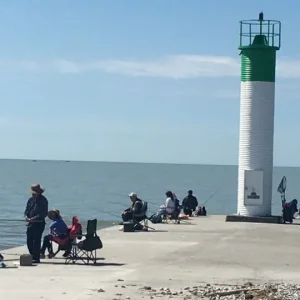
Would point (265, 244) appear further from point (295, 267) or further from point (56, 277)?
point (56, 277)

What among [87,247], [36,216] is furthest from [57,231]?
[87,247]

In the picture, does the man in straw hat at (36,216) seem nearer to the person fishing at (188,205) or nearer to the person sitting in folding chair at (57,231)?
the person sitting in folding chair at (57,231)

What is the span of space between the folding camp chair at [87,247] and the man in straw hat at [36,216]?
63cm

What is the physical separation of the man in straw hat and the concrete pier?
35cm

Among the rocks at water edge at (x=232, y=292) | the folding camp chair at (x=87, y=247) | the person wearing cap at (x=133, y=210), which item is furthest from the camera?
the person wearing cap at (x=133, y=210)

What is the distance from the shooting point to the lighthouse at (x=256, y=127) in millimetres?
30438

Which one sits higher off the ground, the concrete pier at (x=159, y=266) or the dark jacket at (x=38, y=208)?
the dark jacket at (x=38, y=208)

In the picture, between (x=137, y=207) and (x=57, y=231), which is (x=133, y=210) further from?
(x=57, y=231)

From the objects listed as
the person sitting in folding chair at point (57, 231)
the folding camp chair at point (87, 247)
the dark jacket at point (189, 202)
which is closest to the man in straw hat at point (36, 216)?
the person sitting in folding chair at point (57, 231)

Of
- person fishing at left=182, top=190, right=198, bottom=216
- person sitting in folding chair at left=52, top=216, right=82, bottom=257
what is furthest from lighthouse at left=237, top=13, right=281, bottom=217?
person sitting in folding chair at left=52, top=216, right=82, bottom=257

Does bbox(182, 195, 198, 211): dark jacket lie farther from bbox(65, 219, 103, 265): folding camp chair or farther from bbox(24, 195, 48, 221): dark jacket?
bbox(24, 195, 48, 221): dark jacket

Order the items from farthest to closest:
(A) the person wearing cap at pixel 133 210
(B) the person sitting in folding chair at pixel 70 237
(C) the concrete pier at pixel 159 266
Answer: (A) the person wearing cap at pixel 133 210
(B) the person sitting in folding chair at pixel 70 237
(C) the concrete pier at pixel 159 266

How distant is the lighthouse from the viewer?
30.4m

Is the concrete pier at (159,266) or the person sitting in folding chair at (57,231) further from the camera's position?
the person sitting in folding chair at (57,231)
